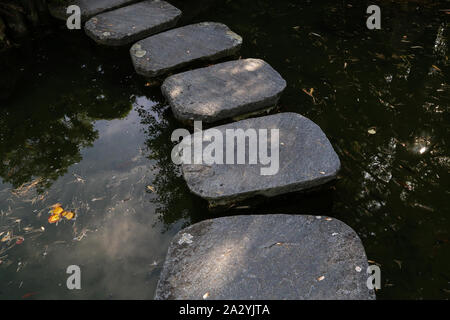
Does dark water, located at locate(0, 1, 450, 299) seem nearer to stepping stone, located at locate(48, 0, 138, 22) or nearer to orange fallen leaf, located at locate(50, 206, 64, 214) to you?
orange fallen leaf, located at locate(50, 206, 64, 214)

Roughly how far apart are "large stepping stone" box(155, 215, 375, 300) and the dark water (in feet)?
0.81

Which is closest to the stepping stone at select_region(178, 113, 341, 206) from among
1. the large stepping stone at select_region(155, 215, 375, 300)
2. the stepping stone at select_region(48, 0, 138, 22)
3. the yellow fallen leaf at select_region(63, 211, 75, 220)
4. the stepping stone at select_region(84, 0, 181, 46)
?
the large stepping stone at select_region(155, 215, 375, 300)

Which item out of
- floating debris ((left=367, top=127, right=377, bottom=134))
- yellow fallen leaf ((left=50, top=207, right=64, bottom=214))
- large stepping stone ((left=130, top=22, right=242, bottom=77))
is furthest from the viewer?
large stepping stone ((left=130, top=22, right=242, bottom=77))

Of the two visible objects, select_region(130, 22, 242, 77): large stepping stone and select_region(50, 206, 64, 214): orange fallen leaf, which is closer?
select_region(50, 206, 64, 214): orange fallen leaf

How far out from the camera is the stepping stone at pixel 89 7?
3678 millimetres

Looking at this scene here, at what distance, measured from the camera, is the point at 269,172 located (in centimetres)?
204

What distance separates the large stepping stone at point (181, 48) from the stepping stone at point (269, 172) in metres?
1.06

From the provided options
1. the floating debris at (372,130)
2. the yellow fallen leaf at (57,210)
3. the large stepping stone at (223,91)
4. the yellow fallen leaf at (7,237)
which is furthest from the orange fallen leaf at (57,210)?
the floating debris at (372,130)

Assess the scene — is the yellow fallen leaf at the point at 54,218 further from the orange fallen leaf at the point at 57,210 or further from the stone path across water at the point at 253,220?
the stone path across water at the point at 253,220

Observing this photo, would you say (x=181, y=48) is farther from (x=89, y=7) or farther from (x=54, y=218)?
(x=54, y=218)

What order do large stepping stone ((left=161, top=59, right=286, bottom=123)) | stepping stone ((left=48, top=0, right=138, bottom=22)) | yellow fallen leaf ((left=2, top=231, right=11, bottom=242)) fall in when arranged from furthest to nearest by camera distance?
1. stepping stone ((left=48, top=0, right=138, bottom=22))
2. large stepping stone ((left=161, top=59, right=286, bottom=123))
3. yellow fallen leaf ((left=2, top=231, right=11, bottom=242))

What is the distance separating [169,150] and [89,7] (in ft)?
6.82

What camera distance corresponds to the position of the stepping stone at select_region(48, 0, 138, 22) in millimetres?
3678

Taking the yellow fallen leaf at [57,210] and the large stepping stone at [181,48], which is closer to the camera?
the yellow fallen leaf at [57,210]
